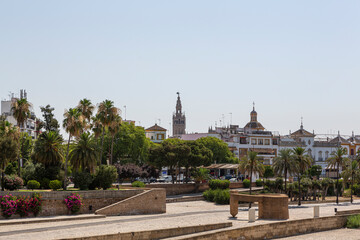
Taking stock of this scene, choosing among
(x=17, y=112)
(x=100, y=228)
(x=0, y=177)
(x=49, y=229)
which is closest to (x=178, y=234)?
(x=100, y=228)

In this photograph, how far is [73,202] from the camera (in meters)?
34.8

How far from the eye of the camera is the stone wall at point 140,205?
119ft

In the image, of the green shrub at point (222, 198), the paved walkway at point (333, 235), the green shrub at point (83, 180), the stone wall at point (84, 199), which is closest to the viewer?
the stone wall at point (84, 199)

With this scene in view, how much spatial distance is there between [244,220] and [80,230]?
12.4m

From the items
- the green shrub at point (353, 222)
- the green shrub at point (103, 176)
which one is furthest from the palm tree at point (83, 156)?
the green shrub at point (353, 222)

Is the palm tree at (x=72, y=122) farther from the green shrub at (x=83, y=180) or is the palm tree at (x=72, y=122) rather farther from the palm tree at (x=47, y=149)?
the green shrub at (x=83, y=180)

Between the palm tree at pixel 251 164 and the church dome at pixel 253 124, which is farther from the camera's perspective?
the church dome at pixel 253 124

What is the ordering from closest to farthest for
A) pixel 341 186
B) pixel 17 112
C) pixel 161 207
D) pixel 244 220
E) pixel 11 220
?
pixel 11 220 < pixel 244 220 < pixel 161 207 < pixel 17 112 < pixel 341 186

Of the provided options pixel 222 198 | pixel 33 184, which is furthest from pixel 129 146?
pixel 33 184

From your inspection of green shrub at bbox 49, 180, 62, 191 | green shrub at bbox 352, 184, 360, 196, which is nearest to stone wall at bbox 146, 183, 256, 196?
green shrub at bbox 49, 180, 62, 191

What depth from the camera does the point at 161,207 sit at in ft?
130

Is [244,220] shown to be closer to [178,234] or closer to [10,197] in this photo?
[178,234]

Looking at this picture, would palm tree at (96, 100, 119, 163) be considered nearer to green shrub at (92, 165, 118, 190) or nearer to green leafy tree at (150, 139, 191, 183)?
green shrub at (92, 165, 118, 190)

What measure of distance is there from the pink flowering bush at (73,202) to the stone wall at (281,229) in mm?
10877
